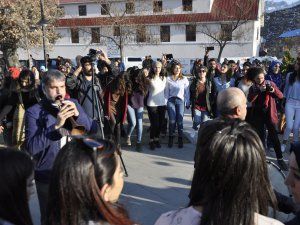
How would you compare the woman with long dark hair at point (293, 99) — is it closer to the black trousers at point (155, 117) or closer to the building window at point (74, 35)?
the black trousers at point (155, 117)

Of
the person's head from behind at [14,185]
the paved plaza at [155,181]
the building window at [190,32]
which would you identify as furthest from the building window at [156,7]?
the person's head from behind at [14,185]

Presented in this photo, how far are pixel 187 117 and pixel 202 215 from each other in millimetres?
8341

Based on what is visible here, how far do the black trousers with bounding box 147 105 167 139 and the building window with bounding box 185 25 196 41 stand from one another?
28255 mm

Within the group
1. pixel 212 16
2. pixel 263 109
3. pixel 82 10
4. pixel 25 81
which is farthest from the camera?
pixel 82 10

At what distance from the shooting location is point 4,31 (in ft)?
76.4

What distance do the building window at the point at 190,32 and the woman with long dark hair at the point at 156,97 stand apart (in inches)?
1110

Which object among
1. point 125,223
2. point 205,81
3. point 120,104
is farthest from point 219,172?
point 205,81

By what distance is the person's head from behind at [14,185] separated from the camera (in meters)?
1.37

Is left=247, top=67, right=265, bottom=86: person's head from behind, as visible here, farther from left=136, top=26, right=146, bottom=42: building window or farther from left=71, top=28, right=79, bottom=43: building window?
left=71, top=28, right=79, bottom=43: building window

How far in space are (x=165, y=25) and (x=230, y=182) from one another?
33.7 m

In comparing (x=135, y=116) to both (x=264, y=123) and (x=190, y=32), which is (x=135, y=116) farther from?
(x=190, y=32)

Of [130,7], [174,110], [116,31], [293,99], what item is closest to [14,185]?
[174,110]

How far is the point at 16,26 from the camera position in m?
23.1

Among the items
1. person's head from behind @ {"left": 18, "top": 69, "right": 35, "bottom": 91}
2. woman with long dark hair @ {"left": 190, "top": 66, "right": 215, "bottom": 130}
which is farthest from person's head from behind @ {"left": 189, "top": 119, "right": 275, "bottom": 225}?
woman with long dark hair @ {"left": 190, "top": 66, "right": 215, "bottom": 130}
